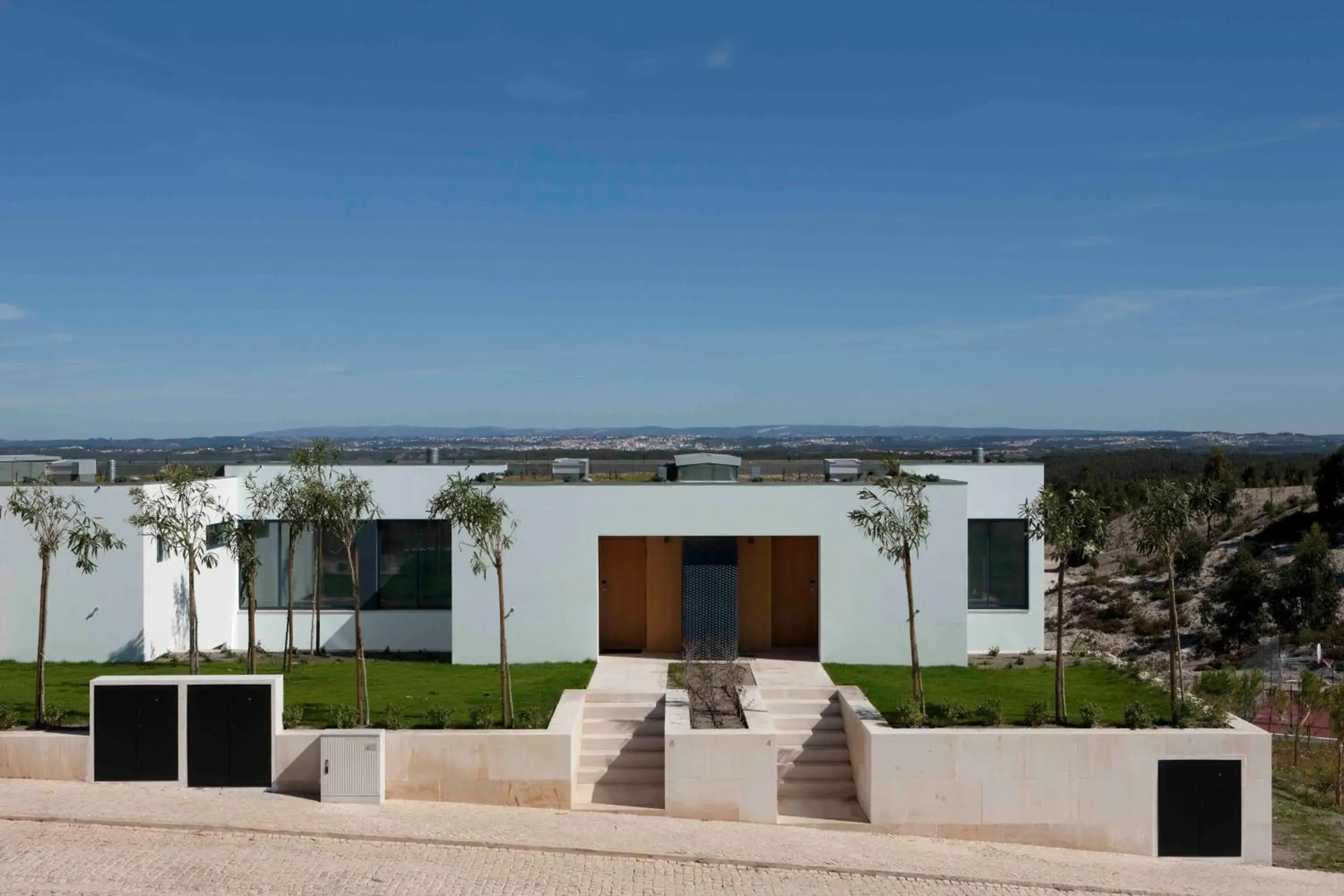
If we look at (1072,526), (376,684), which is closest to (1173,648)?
(1072,526)

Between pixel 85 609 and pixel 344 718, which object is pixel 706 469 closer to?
pixel 344 718

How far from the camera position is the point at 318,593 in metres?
22.0

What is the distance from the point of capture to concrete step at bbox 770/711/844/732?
17.2 m

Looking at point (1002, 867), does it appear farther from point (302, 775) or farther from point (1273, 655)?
point (1273, 655)

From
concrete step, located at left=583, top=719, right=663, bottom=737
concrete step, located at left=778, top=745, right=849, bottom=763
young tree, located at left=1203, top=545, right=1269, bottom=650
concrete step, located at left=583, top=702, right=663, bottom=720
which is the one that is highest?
concrete step, located at left=583, top=702, right=663, bottom=720

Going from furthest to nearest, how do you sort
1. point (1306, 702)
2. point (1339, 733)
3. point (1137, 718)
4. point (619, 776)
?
point (1306, 702), point (1339, 733), point (619, 776), point (1137, 718)

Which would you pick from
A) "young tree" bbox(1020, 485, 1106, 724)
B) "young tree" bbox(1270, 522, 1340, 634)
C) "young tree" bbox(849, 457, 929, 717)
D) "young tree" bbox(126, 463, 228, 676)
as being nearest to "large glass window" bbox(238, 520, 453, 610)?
"young tree" bbox(126, 463, 228, 676)

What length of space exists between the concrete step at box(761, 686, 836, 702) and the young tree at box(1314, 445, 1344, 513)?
46981 millimetres

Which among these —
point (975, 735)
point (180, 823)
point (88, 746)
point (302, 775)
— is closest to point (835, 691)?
point (975, 735)

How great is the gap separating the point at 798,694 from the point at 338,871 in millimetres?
8398

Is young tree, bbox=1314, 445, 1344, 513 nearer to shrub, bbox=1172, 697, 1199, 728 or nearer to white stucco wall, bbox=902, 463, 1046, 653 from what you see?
white stucco wall, bbox=902, 463, 1046, 653

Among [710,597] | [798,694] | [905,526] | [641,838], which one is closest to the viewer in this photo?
[641,838]

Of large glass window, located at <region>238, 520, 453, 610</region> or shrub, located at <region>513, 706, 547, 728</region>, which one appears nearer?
shrub, located at <region>513, 706, 547, 728</region>

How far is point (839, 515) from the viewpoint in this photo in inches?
822
